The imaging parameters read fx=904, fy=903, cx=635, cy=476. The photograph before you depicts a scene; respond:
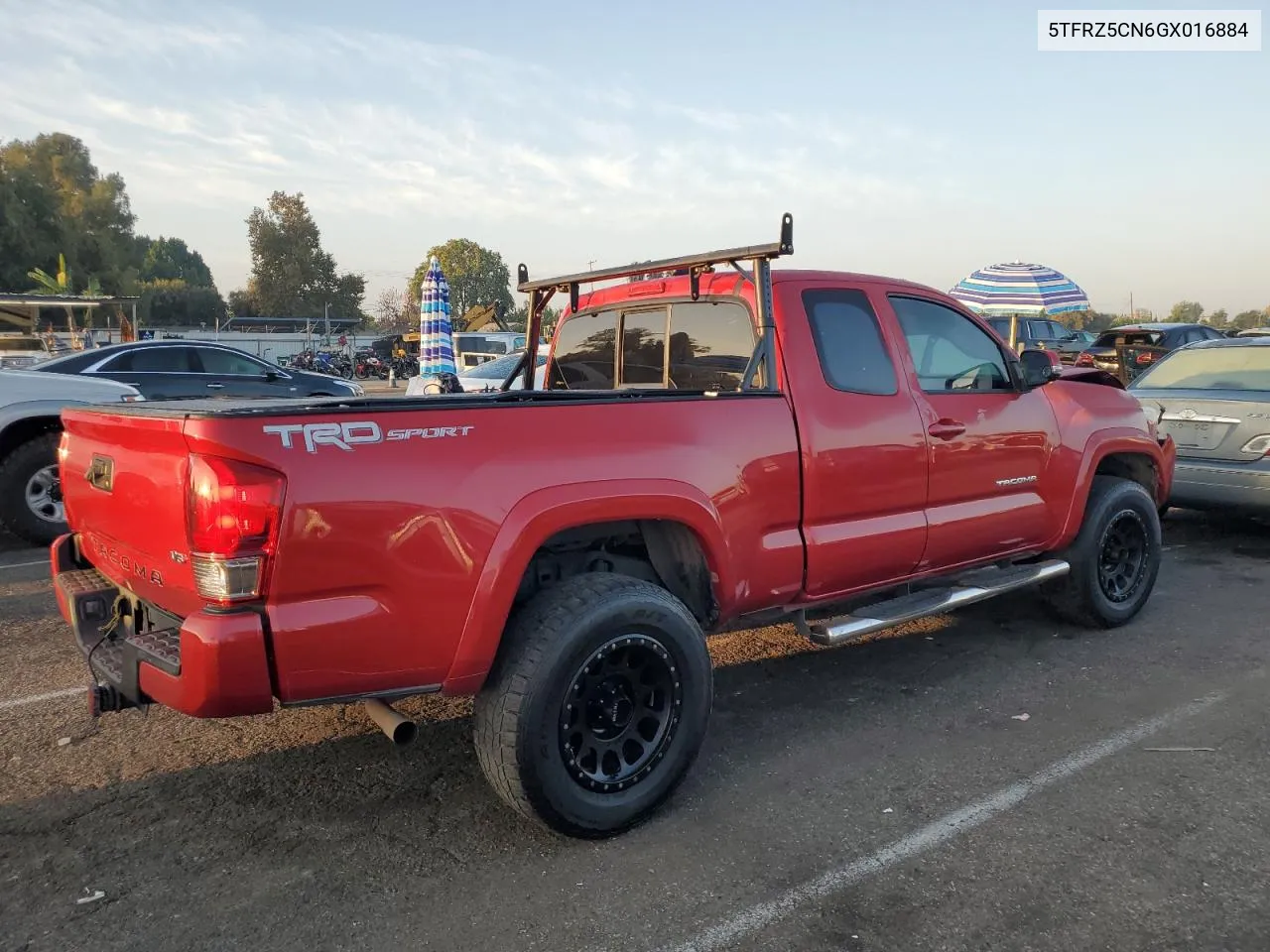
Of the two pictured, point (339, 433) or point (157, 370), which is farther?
point (157, 370)

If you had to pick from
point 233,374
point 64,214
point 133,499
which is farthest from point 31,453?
point 64,214

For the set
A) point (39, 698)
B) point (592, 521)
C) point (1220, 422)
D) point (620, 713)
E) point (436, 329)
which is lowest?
point (39, 698)

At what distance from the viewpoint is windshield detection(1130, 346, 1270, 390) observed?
288 inches

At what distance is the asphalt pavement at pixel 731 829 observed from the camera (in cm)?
256

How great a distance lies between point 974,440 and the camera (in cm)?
437

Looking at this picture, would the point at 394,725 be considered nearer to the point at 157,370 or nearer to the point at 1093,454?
the point at 1093,454

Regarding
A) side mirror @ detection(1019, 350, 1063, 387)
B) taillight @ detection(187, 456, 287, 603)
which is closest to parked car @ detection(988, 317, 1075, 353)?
side mirror @ detection(1019, 350, 1063, 387)

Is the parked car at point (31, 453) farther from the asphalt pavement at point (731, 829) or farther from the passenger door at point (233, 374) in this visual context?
the passenger door at point (233, 374)

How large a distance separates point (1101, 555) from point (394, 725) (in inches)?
166

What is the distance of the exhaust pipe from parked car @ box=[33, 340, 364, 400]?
732 cm

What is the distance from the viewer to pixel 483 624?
2812 mm

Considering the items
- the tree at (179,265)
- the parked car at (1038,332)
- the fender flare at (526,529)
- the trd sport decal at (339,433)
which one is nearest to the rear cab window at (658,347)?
the fender flare at (526,529)

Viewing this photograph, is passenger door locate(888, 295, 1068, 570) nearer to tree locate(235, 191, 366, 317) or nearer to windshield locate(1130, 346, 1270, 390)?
windshield locate(1130, 346, 1270, 390)

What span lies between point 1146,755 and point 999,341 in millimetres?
2157
